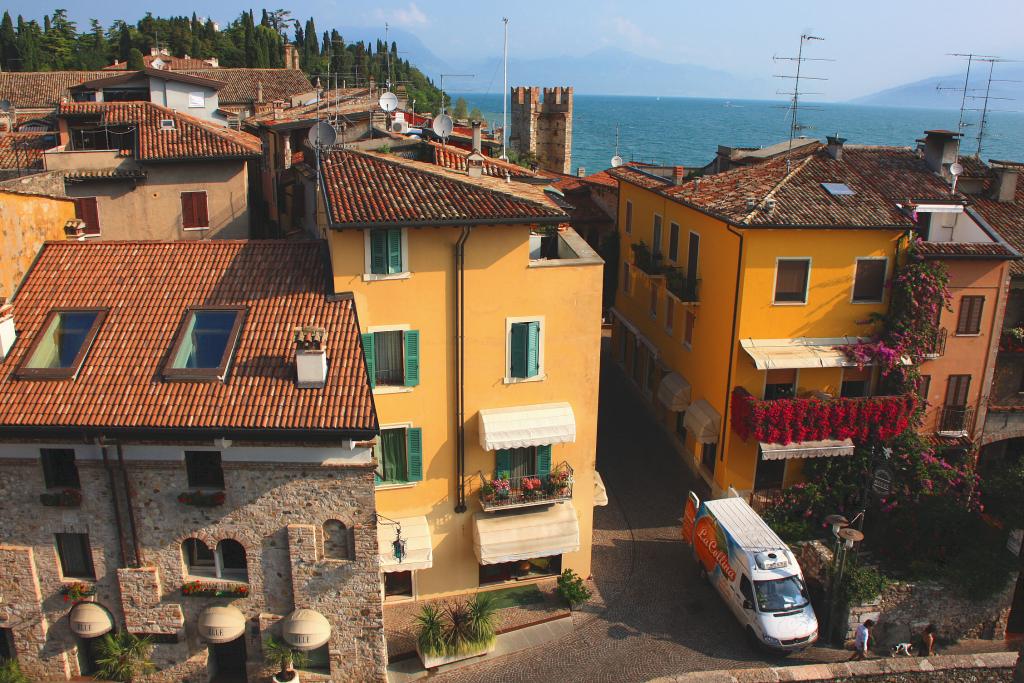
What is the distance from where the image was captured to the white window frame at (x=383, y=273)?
19.2m

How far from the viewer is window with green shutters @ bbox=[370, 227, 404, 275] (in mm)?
19266

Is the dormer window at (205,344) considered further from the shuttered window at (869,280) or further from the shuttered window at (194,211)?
the shuttered window at (869,280)

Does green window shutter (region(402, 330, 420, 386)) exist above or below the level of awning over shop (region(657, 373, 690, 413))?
above

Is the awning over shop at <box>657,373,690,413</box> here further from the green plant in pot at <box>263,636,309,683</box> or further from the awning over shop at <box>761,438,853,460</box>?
the green plant in pot at <box>263,636,309,683</box>

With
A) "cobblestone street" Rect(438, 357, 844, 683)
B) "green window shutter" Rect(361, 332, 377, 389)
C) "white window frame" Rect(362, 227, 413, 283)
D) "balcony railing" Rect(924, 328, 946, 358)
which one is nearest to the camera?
"white window frame" Rect(362, 227, 413, 283)

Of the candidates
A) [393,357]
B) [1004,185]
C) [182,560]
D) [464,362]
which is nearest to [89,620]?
[182,560]

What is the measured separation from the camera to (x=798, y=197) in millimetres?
25562

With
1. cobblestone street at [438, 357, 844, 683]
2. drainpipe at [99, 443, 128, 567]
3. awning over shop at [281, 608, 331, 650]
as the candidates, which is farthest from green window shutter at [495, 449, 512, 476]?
drainpipe at [99, 443, 128, 567]

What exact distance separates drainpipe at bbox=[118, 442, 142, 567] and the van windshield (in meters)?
14.0

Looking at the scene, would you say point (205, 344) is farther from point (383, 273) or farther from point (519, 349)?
point (519, 349)

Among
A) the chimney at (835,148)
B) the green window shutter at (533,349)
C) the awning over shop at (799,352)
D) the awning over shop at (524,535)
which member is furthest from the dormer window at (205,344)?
the chimney at (835,148)

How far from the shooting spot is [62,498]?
1689cm

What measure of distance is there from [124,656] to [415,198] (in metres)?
11.8

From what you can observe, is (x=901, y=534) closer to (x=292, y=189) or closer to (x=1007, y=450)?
(x=1007, y=450)
